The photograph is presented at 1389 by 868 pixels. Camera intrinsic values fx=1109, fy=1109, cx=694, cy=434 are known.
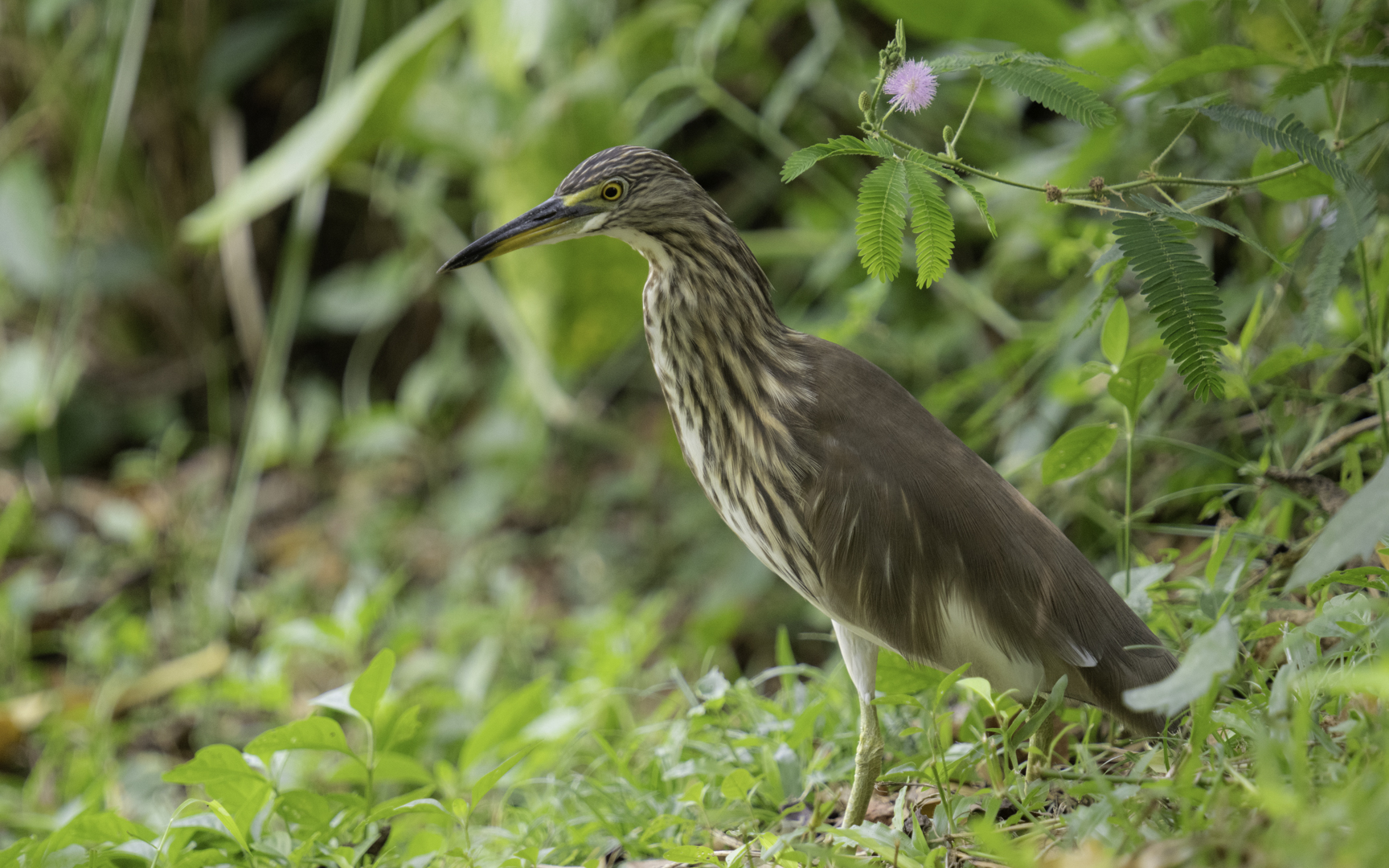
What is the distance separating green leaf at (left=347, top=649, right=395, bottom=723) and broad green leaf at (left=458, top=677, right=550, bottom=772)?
35 centimetres

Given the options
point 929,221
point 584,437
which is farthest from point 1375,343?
point 584,437

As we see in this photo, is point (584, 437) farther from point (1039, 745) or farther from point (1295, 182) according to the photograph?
point (1295, 182)

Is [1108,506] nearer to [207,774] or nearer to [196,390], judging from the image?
[207,774]

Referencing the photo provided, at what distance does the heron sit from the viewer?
1639 mm

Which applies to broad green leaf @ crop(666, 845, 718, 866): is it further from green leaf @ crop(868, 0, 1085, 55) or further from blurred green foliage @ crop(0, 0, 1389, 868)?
green leaf @ crop(868, 0, 1085, 55)

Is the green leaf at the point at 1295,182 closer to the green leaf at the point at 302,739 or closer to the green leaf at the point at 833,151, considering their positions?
the green leaf at the point at 833,151

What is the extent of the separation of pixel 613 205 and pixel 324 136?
76.2 inches

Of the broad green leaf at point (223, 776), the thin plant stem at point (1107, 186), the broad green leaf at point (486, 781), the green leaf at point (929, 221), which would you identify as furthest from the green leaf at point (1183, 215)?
the broad green leaf at point (223, 776)

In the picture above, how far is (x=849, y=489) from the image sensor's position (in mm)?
1709

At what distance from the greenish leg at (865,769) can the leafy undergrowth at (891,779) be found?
0.12 ft

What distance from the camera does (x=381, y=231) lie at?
5438mm

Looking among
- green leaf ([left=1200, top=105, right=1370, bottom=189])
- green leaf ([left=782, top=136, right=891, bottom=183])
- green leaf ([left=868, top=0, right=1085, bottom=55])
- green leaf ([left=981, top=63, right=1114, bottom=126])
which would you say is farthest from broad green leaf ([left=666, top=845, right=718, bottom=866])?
green leaf ([left=868, top=0, right=1085, bottom=55])

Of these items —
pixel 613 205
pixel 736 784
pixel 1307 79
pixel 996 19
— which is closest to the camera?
pixel 736 784

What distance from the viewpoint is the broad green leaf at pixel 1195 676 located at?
1.08 meters
